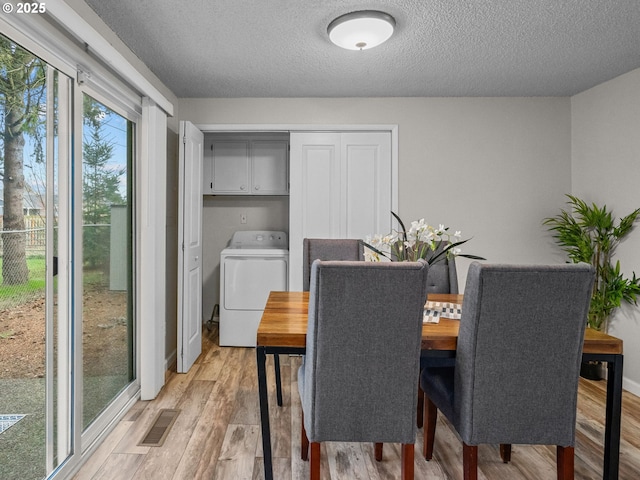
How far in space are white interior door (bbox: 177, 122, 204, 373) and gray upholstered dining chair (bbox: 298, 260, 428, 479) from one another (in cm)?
190

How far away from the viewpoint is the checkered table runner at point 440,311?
1.82m

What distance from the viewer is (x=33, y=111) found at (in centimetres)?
162

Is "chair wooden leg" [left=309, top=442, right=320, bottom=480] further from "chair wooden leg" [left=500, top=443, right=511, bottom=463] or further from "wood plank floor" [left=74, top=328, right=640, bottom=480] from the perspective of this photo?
"chair wooden leg" [left=500, top=443, right=511, bottom=463]

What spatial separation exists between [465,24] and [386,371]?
6.50 ft

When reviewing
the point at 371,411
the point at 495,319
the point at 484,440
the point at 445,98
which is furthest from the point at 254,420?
the point at 445,98

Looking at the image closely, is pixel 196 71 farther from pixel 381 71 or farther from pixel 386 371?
pixel 386 371

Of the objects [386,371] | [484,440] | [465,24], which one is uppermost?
[465,24]

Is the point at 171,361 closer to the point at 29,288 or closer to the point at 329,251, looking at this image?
the point at 329,251

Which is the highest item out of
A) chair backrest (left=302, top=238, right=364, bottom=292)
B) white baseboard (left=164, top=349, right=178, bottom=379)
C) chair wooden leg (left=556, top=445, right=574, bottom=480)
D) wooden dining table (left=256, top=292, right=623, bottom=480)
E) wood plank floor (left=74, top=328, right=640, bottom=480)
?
chair backrest (left=302, top=238, right=364, bottom=292)

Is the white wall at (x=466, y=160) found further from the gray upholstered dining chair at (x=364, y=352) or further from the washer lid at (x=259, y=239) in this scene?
the gray upholstered dining chair at (x=364, y=352)

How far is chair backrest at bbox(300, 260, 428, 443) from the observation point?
1346 millimetres

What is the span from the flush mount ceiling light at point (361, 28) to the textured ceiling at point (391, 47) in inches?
1.9

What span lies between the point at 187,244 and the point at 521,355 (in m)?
2.51
